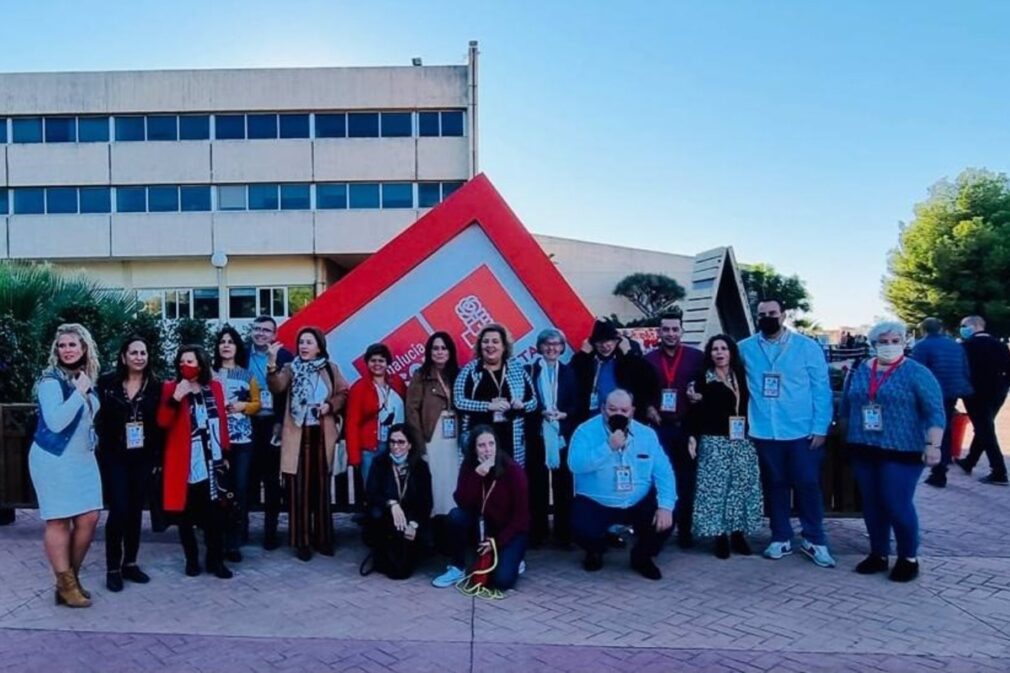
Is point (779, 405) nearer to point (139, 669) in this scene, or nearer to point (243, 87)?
point (139, 669)

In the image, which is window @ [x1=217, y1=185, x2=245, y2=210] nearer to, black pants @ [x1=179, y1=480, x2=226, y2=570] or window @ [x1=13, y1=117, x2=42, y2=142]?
window @ [x1=13, y1=117, x2=42, y2=142]

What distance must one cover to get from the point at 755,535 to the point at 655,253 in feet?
119

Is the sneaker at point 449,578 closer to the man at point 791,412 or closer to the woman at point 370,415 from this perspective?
the woman at point 370,415

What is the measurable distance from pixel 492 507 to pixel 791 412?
2207 millimetres

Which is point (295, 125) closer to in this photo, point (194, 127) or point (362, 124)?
point (362, 124)

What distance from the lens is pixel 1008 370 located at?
855 centimetres

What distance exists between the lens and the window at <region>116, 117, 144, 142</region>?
30.4 m

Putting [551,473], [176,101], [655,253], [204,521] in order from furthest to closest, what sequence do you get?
[655,253] < [176,101] < [551,473] < [204,521]

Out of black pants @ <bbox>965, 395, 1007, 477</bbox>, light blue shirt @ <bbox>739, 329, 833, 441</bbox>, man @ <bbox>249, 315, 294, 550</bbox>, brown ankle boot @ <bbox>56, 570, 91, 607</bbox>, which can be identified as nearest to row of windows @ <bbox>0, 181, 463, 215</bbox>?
black pants @ <bbox>965, 395, 1007, 477</bbox>

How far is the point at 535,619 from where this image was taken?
4398mm

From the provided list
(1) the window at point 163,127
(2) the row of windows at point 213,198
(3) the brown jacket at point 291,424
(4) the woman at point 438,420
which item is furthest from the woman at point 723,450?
(1) the window at point 163,127

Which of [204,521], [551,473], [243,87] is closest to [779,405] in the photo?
[551,473]

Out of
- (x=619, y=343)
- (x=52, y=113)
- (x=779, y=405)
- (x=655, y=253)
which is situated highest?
(x=52, y=113)

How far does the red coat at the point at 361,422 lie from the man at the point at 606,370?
4.95 feet
